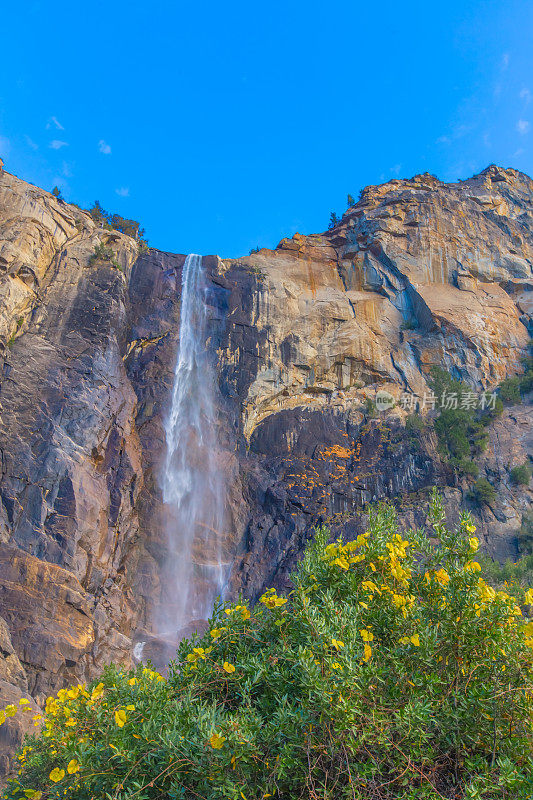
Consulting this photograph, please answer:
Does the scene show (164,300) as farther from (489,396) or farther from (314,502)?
(489,396)

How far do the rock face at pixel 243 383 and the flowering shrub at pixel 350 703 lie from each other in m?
14.0

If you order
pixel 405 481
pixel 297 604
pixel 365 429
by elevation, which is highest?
pixel 365 429

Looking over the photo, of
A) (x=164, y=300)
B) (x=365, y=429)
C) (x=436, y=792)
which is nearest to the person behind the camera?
(x=436, y=792)

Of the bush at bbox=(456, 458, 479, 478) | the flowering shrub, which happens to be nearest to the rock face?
the bush at bbox=(456, 458, 479, 478)

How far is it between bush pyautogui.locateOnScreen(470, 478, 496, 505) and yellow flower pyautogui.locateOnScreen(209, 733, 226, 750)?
86.9ft

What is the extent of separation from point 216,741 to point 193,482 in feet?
79.7

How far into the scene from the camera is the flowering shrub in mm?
3963

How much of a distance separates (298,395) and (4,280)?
16955 mm

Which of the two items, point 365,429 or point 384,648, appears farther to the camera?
point 365,429

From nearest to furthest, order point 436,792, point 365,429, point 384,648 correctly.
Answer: point 436,792, point 384,648, point 365,429

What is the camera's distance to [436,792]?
3.91m

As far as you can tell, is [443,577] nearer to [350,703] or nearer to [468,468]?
[350,703]

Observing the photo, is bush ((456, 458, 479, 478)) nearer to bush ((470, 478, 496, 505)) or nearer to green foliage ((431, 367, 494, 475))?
green foliage ((431, 367, 494, 475))

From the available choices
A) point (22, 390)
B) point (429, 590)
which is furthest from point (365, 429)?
point (429, 590)
